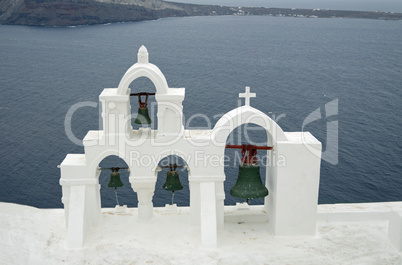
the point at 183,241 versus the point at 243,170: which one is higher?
the point at 243,170

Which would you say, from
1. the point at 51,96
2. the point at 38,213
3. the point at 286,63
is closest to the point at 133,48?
the point at 286,63

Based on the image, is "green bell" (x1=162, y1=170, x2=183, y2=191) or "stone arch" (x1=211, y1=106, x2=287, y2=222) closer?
"stone arch" (x1=211, y1=106, x2=287, y2=222)

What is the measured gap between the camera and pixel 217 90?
7456cm

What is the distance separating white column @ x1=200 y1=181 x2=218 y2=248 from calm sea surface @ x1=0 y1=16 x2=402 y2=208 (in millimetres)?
19676

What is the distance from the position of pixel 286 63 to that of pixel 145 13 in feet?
337

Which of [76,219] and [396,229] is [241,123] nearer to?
[396,229]

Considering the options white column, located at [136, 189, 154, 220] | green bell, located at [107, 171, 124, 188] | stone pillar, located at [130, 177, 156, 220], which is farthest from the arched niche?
green bell, located at [107, 171, 124, 188]

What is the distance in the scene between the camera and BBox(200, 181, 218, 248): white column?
65.6ft

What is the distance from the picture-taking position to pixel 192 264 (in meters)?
19.0

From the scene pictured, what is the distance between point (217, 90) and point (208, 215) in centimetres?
5511

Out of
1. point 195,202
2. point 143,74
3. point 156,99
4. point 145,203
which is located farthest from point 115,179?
point 143,74

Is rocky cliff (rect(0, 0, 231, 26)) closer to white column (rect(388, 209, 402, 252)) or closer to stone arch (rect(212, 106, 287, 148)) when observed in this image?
stone arch (rect(212, 106, 287, 148))

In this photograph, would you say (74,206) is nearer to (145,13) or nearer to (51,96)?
(51,96)

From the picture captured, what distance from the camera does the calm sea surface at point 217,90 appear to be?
44.8m
